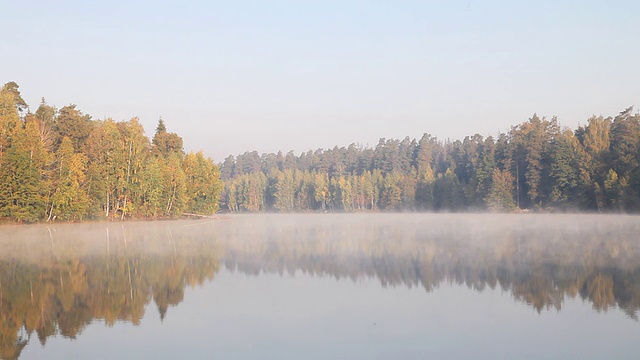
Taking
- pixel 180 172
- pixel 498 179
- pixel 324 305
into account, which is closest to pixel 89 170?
pixel 180 172

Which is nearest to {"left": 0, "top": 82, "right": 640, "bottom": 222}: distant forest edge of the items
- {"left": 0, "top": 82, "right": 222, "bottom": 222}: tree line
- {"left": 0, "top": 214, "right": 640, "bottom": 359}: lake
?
{"left": 0, "top": 82, "right": 222, "bottom": 222}: tree line

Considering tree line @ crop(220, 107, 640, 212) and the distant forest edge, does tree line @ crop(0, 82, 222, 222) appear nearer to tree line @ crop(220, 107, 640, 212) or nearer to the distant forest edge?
the distant forest edge

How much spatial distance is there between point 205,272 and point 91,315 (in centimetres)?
736

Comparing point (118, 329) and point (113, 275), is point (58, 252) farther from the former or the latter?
point (118, 329)

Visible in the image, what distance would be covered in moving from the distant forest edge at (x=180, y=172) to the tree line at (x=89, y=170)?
4.3 inches

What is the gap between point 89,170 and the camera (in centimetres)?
6044

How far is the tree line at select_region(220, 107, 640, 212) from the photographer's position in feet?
258

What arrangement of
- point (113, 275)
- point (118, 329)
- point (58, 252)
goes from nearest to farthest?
point (118, 329) → point (113, 275) → point (58, 252)

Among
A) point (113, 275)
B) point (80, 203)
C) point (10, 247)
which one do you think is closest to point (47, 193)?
point (80, 203)

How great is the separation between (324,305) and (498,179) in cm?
8621

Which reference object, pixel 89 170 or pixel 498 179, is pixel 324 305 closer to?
pixel 89 170

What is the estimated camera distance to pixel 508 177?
9638 centimetres

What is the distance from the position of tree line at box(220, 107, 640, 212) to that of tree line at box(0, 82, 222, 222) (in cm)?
4783

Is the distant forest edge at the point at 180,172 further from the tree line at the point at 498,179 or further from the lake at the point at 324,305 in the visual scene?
the lake at the point at 324,305
